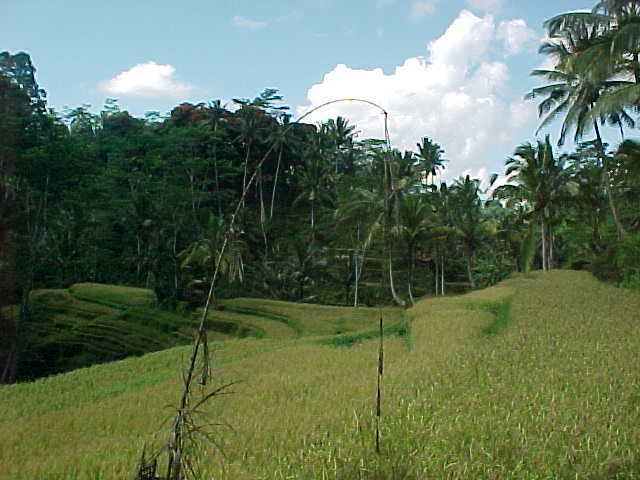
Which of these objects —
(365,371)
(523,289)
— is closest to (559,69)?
(523,289)

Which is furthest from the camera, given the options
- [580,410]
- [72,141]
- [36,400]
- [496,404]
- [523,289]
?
[72,141]

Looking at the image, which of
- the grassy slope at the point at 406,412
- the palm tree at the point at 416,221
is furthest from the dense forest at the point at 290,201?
the grassy slope at the point at 406,412

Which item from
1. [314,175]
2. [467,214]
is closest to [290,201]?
[314,175]

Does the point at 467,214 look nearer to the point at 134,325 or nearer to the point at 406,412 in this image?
the point at 134,325

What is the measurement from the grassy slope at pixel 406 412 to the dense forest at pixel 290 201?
326 cm

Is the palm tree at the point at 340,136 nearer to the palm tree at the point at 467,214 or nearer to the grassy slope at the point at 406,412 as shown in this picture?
the palm tree at the point at 467,214

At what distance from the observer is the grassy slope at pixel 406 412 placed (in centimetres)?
287

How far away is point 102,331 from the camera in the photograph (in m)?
16.9

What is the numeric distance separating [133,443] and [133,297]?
16827 mm

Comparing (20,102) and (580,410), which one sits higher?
(20,102)

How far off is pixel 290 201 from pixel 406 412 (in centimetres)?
2985

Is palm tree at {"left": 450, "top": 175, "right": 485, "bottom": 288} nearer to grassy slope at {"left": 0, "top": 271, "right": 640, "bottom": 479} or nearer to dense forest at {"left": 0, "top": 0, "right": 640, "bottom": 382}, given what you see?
dense forest at {"left": 0, "top": 0, "right": 640, "bottom": 382}

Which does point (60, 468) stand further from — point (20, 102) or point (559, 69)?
point (559, 69)

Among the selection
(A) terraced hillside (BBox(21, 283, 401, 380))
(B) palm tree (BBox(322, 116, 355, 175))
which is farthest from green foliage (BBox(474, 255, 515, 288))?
(B) palm tree (BBox(322, 116, 355, 175))
